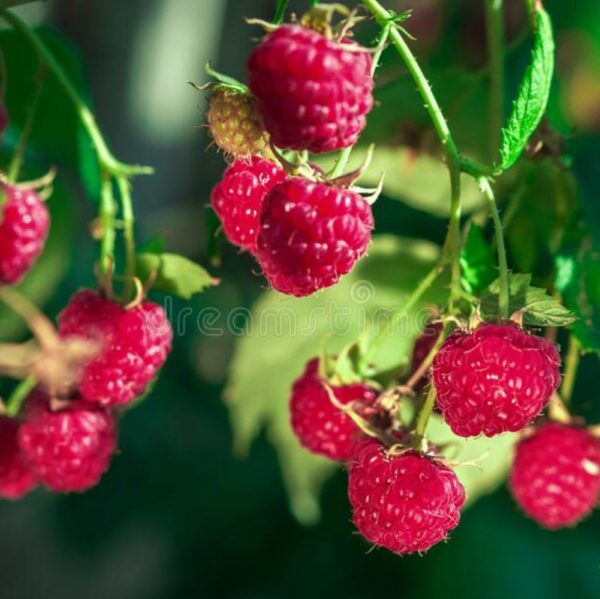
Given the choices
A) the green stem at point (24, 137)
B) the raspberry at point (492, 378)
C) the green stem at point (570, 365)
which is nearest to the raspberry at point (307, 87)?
the raspberry at point (492, 378)

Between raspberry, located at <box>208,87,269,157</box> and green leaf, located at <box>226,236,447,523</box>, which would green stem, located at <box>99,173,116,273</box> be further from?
green leaf, located at <box>226,236,447,523</box>

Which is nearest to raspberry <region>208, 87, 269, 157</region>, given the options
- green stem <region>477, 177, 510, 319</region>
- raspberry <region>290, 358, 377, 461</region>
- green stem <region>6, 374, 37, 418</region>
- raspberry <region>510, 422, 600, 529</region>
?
green stem <region>477, 177, 510, 319</region>

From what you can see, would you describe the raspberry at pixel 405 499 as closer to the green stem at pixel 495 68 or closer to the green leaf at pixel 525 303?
the green leaf at pixel 525 303

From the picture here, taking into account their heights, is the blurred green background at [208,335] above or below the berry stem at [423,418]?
below

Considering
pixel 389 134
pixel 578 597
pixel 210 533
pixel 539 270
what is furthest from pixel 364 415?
pixel 210 533

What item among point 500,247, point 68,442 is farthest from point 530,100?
point 68,442

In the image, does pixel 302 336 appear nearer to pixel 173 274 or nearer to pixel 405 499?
pixel 173 274
